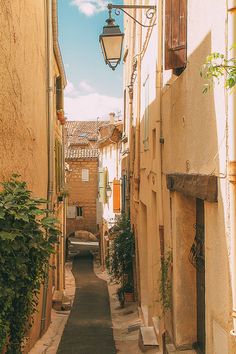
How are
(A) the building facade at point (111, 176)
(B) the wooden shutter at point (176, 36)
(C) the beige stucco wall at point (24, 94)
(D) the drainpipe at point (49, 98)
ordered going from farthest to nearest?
1. (A) the building facade at point (111, 176)
2. (D) the drainpipe at point (49, 98)
3. (C) the beige stucco wall at point (24, 94)
4. (B) the wooden shutter at point (176, 36)

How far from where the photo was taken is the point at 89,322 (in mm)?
12875

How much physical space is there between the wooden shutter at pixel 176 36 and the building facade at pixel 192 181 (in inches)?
0.5

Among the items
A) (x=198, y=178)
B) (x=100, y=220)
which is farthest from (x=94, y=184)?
(x=198, y=178)

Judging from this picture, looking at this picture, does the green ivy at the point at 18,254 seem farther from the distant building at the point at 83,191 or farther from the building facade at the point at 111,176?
the distant building at the point at 83,191

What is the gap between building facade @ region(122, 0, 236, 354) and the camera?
3.80m

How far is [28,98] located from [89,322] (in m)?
7.60

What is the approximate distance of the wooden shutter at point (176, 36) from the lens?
5.69 metres

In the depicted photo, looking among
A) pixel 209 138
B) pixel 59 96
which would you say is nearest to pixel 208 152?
pixel 209 138

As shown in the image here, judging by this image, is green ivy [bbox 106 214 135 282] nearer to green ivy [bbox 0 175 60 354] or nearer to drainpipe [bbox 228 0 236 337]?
green ivy [bbox 0 175 60 354]

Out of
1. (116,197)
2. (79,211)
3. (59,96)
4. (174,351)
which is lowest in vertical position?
(174,351)

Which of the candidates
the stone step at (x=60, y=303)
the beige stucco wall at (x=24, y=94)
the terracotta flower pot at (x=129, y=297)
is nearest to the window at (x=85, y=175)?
the stone step at (x=60, y=303)

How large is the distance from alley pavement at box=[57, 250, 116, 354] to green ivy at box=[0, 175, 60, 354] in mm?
4443

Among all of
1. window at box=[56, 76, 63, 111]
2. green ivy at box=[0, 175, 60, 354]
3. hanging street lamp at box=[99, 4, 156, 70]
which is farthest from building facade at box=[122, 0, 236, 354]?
window at box=[56, 76, 63, 111]

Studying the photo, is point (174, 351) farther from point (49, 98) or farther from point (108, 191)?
point (108, 191)
